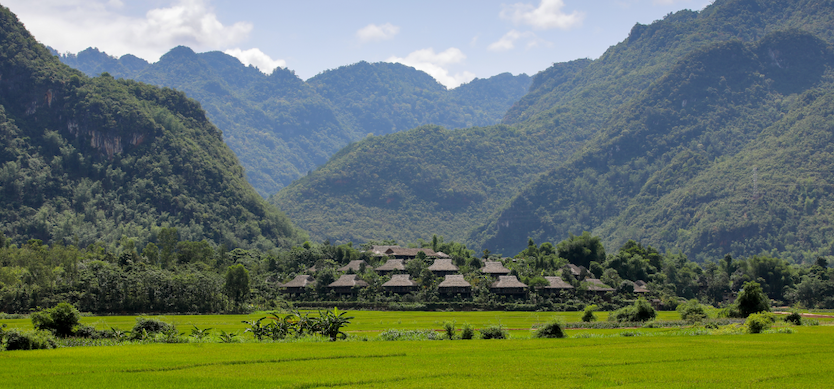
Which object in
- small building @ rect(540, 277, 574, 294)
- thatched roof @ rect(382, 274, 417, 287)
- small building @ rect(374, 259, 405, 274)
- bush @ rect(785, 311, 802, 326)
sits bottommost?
bush @ rect(785, 311, 802, 326)

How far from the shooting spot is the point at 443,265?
290ft

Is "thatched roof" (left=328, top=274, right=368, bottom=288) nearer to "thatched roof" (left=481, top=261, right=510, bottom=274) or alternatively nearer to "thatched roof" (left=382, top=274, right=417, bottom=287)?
"thatched roof" (left=382, top=274, right=417, bottom=287)

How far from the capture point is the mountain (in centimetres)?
12262

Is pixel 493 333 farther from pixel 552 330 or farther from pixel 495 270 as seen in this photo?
pixel 495 270

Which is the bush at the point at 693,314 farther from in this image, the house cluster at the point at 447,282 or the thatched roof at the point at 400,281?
the thatched roof at the point at 400,281

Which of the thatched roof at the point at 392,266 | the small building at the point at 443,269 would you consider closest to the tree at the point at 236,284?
the thatched roof at the point at 392,266

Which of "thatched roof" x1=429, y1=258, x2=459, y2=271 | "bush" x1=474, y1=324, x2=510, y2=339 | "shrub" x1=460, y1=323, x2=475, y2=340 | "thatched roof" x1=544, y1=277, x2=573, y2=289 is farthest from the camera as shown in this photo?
"thatched roof" x1=429, y1=258, x2=459, y2=271

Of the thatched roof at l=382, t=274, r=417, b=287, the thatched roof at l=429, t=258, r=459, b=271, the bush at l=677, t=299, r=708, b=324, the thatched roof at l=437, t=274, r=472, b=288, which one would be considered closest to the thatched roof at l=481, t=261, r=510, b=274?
the thatched roof at l=429, t=258, r=459, b=271

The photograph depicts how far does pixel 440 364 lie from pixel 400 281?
56.1 metres

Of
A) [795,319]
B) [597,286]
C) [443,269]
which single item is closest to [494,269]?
[443,269]

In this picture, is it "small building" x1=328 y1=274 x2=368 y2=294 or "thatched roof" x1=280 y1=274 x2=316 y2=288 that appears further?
"thatched roof" x1=280 y1=274 x2=316 y2=288

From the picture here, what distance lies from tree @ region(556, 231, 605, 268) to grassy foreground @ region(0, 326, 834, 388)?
219ft

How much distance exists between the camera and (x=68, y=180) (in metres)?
132

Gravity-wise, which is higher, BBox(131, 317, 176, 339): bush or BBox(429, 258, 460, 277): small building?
BBox(429, 258, 460, 277): small building
